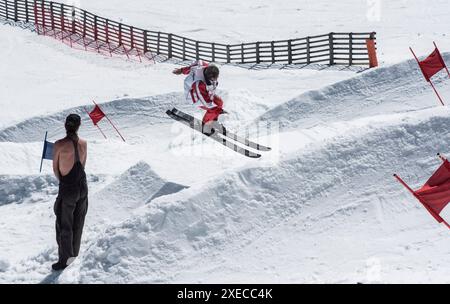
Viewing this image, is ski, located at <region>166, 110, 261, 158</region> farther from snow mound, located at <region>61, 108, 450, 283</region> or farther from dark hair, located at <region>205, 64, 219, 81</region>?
snow mound, located at <region>61, 108, 450, 283</region>

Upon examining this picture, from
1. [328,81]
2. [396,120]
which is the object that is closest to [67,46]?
[328,81]

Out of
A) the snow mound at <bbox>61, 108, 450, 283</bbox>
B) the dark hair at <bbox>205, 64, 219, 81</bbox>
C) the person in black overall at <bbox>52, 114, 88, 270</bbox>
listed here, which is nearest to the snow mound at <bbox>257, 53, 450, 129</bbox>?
the dark hair at <bbox>205, 64, 219, 81</bbox>

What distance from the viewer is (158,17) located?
42125mm

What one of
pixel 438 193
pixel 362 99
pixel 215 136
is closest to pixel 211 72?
pixel 215 136

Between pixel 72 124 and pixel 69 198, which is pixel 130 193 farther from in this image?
pixel 72 124

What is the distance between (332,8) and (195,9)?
28.4 feet

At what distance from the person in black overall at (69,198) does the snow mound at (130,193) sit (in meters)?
1.71

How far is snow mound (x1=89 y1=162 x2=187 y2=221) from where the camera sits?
1024 centimetres

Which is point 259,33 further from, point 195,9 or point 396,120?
point 396,120

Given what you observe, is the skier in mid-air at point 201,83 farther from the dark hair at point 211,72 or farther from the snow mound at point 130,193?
the snow mound at point 130,193

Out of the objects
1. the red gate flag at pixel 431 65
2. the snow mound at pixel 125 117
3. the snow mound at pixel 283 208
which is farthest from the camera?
the snow mound at pixel 125 117

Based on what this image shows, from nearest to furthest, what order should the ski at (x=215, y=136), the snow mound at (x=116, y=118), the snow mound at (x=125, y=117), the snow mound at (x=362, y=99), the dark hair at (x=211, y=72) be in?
the dark hair at (x=211, y=72) < the ski at (x=215, y=136) < the snow mound at (x=362, y=99) < the snow mound at (x=125, y=117) < the snow mound at (x=116, y=118)

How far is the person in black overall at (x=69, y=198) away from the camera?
786 centimetres
